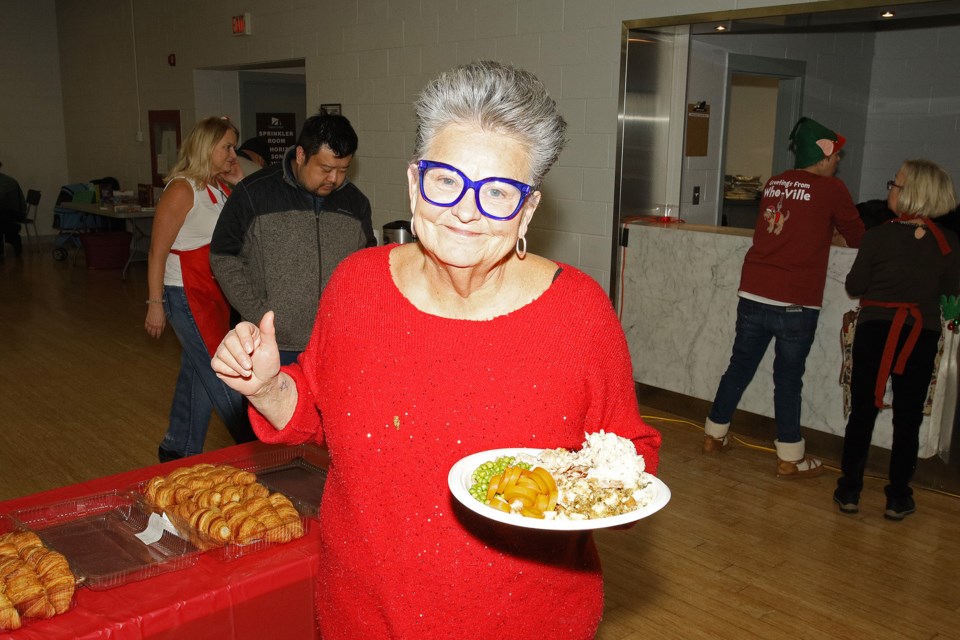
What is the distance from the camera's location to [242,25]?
8.33 m

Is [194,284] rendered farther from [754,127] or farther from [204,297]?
[754,127]

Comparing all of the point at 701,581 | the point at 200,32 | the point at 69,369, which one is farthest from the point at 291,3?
the point at 701,581

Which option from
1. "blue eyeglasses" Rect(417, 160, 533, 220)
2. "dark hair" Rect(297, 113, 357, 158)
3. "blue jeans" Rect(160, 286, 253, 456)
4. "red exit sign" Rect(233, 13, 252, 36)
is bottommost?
"blue jeans" Rect(160, 286, 253, 456)

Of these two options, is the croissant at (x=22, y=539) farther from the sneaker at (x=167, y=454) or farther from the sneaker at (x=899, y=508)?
the sneaker at (x=899, y=508)

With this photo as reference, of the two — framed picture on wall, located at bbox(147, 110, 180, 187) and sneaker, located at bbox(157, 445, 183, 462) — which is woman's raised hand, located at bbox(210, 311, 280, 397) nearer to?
sneaker, located at bbox(157, 445, 183, 462)

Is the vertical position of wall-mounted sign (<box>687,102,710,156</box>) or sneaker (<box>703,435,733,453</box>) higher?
wall-mounted sign (<box>687,102,710,156</box>)

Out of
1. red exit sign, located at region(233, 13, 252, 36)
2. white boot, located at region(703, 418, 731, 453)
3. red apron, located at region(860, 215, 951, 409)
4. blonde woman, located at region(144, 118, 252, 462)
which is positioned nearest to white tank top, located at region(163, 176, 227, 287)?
blonde woman, located at region(144, 118, 252, 462)

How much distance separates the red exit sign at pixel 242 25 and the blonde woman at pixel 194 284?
5.02 m

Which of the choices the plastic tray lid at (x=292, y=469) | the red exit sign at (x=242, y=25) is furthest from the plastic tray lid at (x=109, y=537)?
the red exit sign at (x=242, y=25)

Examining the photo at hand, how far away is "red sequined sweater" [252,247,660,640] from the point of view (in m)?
1.40

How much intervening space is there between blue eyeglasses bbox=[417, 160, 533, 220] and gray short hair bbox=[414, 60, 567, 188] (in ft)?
0.14

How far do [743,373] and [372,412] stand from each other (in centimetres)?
337

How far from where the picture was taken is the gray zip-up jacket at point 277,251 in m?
3.18

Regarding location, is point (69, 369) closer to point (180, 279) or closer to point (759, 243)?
point (180, 279)
